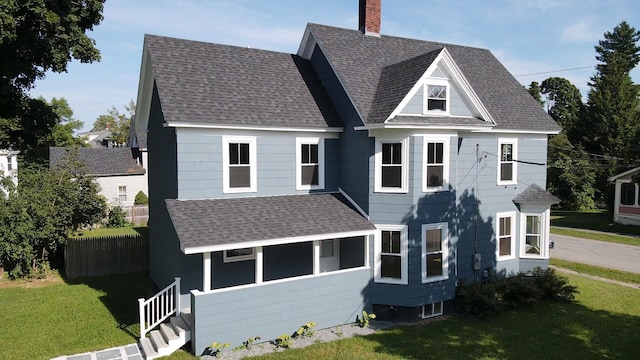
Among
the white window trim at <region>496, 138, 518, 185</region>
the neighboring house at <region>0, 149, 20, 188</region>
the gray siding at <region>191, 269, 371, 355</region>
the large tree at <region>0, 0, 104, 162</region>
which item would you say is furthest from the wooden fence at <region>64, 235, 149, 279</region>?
the white window trim at <region>496, 138, 518, 185</region>

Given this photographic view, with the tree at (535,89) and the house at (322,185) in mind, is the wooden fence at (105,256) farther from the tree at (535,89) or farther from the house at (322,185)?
the tree at (535,89)

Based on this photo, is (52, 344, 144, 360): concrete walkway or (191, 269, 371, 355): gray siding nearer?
(52, 344, 144, 360): concrete walkway

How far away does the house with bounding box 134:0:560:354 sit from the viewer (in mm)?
12500

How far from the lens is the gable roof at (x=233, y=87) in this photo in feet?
44.0

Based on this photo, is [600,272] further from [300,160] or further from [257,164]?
[257,164]

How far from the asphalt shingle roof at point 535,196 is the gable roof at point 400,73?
2394 millimetres

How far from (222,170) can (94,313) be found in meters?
6.26

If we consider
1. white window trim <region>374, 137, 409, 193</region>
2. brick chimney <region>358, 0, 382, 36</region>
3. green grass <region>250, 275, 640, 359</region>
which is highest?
brick chimney <region>358, 0, 382, 36</region>

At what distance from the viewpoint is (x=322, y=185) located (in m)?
15.1

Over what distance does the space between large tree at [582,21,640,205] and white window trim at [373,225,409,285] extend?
37031 mm

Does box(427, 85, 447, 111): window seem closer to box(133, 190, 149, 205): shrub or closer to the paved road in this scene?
the paved road

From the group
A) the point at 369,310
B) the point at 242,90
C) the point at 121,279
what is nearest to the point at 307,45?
the point at 242,90

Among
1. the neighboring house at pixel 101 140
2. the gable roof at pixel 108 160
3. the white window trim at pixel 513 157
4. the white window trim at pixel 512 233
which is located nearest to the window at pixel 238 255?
the white window trim at pixel 512 233

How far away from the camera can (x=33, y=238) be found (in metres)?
17.4
